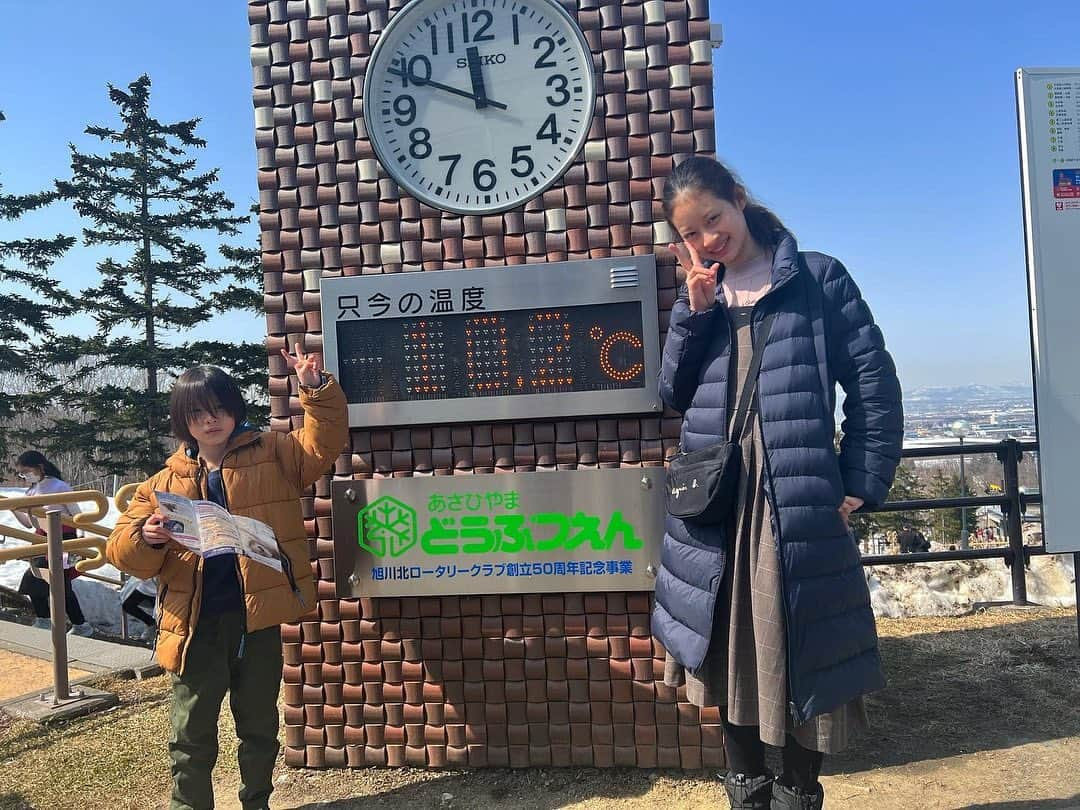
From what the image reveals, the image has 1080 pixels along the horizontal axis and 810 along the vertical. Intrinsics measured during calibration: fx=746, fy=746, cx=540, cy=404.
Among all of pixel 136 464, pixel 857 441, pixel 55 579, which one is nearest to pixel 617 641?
pixel 857 441

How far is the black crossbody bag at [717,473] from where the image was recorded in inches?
73.7

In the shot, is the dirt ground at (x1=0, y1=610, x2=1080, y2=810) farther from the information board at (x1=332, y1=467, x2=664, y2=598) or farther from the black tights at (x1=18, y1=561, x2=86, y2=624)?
the black tights at (x1=18, y1=561, x2=86, y2=624)

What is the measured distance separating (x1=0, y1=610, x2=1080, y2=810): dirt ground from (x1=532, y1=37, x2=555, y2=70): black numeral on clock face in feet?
8.55

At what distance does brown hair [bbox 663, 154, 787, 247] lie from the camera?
1993 mm

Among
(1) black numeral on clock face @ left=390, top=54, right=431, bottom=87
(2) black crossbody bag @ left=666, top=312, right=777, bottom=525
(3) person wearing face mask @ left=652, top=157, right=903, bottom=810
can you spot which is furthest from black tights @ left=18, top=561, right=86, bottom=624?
(2) black crossbody bag @ left=666, top=312, right=777, bottom=525

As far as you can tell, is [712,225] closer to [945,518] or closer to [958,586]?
[958,586]

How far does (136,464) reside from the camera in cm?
1752

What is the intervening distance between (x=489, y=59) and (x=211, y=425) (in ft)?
5.37

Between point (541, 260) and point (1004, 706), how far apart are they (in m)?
2.72

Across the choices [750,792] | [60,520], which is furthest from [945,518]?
[60,520]

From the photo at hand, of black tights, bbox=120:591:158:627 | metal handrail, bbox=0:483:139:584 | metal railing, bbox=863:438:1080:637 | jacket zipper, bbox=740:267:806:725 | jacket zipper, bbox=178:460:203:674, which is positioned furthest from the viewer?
black tights, bbox=120:591:158:627

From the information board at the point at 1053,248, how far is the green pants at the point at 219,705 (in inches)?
116

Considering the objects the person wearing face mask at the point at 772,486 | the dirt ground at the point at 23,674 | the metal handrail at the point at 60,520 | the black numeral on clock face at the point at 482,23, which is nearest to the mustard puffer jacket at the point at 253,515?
the person wearing face mask at the point at 772,486

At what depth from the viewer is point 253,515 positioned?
2275 millimetres
